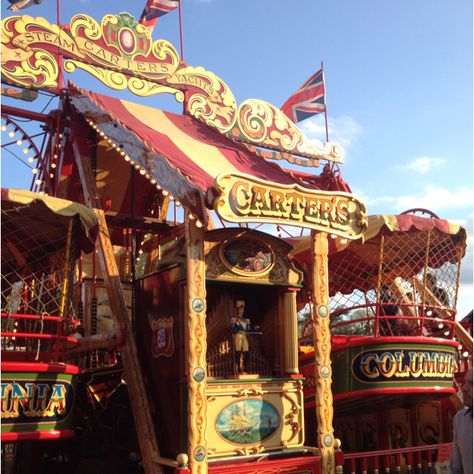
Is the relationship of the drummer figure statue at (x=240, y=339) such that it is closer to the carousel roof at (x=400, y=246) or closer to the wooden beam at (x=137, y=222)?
the carousel roof at (x=400, y=246)

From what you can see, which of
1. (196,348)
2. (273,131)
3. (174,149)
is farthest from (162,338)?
(273,131)

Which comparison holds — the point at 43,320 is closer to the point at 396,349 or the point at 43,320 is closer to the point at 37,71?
the point at 37,71

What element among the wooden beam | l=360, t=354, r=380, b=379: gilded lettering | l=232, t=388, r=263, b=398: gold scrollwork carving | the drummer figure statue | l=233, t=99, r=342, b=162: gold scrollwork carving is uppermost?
l=233, t=99, r=342, b=162: gold scrollwork carving

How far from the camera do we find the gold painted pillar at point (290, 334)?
811cm

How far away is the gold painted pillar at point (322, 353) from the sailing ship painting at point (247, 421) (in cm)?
60

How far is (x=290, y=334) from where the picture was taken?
8211 mm

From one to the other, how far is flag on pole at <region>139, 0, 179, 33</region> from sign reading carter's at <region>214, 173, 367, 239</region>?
6.08 meters

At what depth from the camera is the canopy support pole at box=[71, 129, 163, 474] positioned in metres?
7.52

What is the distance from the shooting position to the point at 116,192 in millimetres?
11273

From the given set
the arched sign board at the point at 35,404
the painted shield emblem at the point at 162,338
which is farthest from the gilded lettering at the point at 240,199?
the arched sign board at the point at 35,404

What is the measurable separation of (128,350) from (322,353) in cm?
255

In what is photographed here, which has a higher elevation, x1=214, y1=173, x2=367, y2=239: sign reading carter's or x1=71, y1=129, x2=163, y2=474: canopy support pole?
x1=214, y1=173, x2=367, y2=239: sign reading carter's

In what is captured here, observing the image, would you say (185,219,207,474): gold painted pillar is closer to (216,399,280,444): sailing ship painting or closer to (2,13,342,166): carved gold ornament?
(216,399,280,444): sailing ship painting

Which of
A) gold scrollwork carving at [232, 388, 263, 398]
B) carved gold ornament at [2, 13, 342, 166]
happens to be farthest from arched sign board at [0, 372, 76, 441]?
carved gold ornament at [2, 13, 342, 166]
